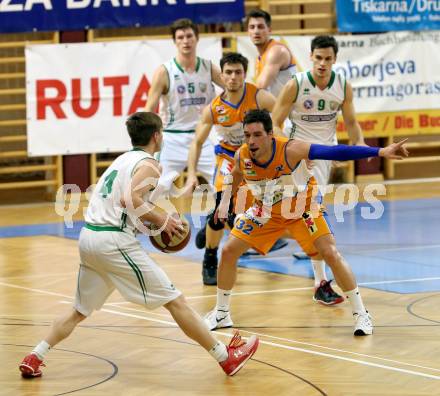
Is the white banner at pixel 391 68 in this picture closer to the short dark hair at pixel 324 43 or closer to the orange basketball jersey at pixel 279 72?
the orange basketball jersey at pixel 279 72

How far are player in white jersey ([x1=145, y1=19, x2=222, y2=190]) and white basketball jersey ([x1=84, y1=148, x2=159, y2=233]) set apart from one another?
3.97 metres

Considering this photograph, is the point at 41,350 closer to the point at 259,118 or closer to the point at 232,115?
the point at 259,118

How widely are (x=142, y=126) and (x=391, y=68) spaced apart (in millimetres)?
10347

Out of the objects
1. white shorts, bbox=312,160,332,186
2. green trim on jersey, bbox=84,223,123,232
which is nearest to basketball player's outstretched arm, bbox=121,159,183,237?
green trim on jersey, bbox=84,223,123,232

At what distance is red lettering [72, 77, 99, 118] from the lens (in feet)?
47.4

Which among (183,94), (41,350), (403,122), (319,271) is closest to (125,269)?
(41,350)

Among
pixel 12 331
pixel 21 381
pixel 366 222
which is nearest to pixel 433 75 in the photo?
pixel 366 222

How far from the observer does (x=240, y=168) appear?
296 inches

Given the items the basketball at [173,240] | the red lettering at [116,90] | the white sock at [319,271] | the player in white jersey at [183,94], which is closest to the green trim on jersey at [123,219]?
the basketball at [173,240]

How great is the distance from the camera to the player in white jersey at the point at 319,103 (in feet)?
28.9

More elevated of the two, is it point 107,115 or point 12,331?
point 107,115

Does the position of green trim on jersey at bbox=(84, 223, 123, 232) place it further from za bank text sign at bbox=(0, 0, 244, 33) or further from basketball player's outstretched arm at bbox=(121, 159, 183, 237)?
za bank text sign at bbox=(0, 0, 244, 33)

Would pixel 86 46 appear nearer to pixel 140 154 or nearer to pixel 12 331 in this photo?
pixel 12 331

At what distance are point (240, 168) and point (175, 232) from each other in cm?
137
